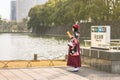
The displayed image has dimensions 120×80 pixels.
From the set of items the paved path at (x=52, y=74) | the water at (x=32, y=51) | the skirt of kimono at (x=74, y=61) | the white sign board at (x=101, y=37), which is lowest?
the water at (x=32, y=51)

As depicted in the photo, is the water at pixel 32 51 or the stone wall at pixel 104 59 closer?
the stone wall at pixel 104 59

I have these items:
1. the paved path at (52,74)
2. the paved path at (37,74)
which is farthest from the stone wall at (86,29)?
the paved path at (37,74)

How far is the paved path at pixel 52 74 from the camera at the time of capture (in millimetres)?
11719

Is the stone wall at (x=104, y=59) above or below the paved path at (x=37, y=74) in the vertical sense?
above

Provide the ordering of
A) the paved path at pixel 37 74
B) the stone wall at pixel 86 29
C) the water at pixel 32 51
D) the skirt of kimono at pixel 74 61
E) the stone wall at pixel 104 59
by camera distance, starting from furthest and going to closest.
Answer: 1. the stone wall at pixel 86 29
2. the water at pixel 32 51
3. the skirt of kimono at pixel 74 61
4. the stone wall at pixel 104 59
5. the paved path at pixel 37 74

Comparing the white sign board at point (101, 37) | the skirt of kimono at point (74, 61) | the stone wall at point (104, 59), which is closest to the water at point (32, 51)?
the white sign board at point (101, 37)

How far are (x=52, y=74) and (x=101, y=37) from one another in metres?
3.16

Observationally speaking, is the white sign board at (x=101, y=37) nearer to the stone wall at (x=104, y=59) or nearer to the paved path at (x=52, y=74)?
the stone wall at (x=104, y=59)

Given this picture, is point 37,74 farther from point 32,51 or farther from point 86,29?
point 86,29

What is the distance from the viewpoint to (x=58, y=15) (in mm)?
96250

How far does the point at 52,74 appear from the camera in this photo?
40.8 feet

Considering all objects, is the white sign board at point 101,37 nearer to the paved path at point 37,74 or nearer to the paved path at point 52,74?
the paved path at point 52,74

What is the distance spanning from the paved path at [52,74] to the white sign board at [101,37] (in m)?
1.14

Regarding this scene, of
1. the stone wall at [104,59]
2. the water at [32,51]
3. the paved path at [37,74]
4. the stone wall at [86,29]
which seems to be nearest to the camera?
the paved path at [37,74]
